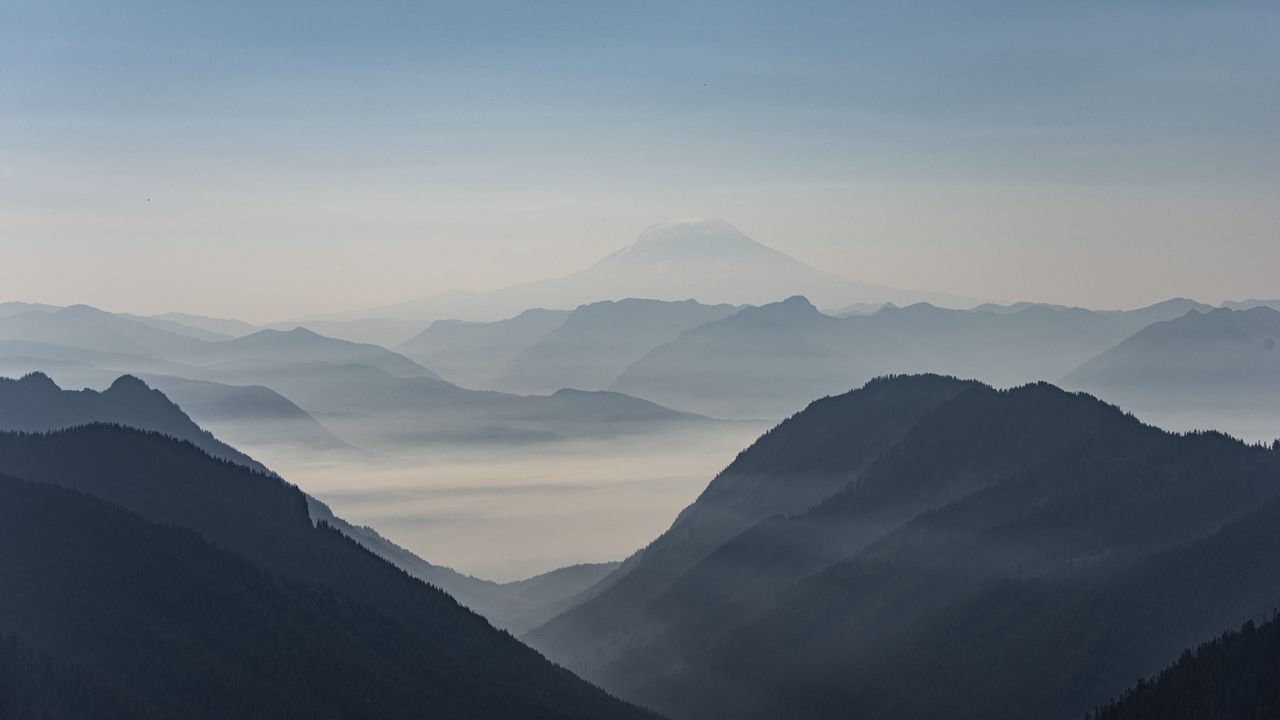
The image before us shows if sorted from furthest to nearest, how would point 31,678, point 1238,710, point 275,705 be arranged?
point 275,705, point 1238,710, point 31,678

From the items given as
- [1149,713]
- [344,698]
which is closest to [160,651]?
[344,698]

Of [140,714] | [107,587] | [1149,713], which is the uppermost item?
[107,587]

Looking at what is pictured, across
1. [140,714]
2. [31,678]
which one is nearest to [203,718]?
[140,714]

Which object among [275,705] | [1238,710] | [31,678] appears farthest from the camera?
[275,705]

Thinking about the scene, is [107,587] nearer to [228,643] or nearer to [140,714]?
[228,643]

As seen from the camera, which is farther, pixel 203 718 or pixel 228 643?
pixel 228 643

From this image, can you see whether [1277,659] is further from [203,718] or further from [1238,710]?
[203,718]

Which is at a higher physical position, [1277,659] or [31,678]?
[31,678]
